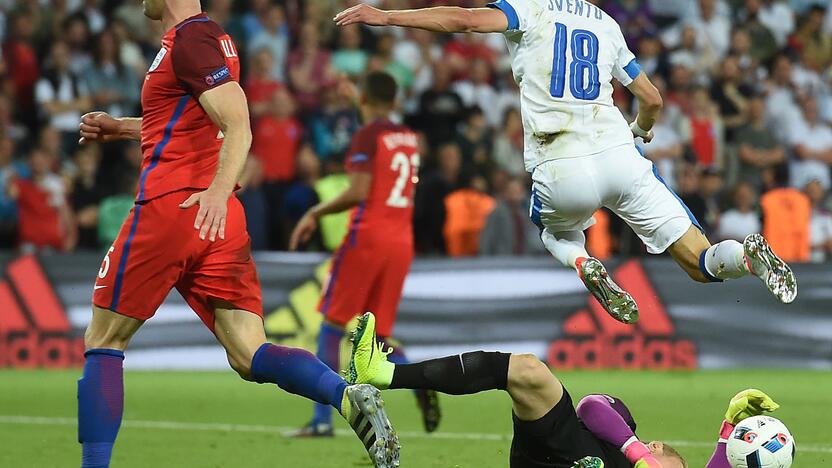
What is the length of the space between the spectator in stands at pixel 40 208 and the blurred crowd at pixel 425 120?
2 cm

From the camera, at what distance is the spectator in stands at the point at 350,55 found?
1738 cm

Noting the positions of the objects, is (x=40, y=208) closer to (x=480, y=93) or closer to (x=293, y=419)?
(x=293, y=419)

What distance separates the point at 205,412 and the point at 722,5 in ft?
38.6

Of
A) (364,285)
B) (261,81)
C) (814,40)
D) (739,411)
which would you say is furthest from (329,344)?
(814,40)

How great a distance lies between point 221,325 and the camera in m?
→ 6.56

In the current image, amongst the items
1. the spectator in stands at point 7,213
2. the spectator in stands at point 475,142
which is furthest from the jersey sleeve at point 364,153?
the spectator in stands at point 7,213

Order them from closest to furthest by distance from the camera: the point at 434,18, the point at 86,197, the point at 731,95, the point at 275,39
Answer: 1. the point at 434,18
2. the point at 86,197
3. the point at 275,39
4. the point at 731,95

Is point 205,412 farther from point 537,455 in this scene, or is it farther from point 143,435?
point 537,455

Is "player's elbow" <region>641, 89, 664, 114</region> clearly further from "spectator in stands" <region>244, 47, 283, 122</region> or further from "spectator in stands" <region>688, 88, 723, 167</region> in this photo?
"spectator in stands" <region>688, 88, 723, 167</region>

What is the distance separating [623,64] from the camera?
26.0 ft

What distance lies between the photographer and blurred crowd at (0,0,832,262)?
15344 mm

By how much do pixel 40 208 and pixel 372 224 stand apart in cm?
626

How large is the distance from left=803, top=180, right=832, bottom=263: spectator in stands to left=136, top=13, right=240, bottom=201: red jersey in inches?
434

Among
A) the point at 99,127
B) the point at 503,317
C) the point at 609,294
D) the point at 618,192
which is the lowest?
the point at 503,317
